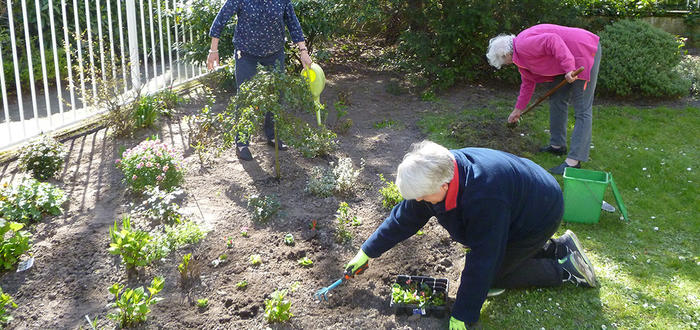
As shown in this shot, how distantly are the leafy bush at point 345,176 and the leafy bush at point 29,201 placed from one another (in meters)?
2.06

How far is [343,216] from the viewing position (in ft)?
14.6

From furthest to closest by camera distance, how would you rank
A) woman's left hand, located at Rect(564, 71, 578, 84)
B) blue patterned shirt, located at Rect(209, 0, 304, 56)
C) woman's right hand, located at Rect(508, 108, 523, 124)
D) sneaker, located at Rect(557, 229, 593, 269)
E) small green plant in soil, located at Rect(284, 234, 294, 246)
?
woman's right hand, located at Rect(508, 108, 523, 124)
blue patterned shirt, located at Rect(209, 0, 304, 56)
woman's left hand, located at Rect(564, 71, 578, 84)
small green plant in soil, located at Rect(284, 234, 294, 246)
sneaker, located at Rect(557, 229, 593, 269)

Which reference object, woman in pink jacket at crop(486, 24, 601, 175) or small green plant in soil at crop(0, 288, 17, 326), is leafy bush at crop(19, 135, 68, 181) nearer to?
small green plant in soil at crop(0, 288, 17, 326)

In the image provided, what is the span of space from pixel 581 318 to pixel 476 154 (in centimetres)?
118

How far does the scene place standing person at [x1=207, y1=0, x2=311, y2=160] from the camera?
522 centimetres

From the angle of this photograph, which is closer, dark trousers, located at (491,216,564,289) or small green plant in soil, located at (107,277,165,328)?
small green plant in soil, located at (107,277,165,328)

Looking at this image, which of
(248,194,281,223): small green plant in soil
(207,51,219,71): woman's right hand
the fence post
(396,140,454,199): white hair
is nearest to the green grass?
(396,140,454,199): white hair

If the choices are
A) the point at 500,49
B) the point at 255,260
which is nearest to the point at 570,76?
the point at 500,49

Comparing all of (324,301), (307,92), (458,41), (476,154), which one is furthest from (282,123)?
(458,41)

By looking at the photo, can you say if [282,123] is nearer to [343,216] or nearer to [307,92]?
[307,92]

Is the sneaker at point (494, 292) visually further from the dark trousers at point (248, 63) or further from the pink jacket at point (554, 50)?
the dark trousers at point (248, 63)

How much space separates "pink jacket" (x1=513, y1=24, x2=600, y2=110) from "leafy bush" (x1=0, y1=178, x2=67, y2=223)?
381 centimetres

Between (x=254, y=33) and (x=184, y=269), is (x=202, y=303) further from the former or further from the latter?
(x=254, y=33)

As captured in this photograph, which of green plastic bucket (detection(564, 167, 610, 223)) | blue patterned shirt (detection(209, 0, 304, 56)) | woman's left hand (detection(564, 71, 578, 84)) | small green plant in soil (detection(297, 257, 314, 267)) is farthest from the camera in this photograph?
blue patterned shirt (detection(209, 0, 304, 56))
